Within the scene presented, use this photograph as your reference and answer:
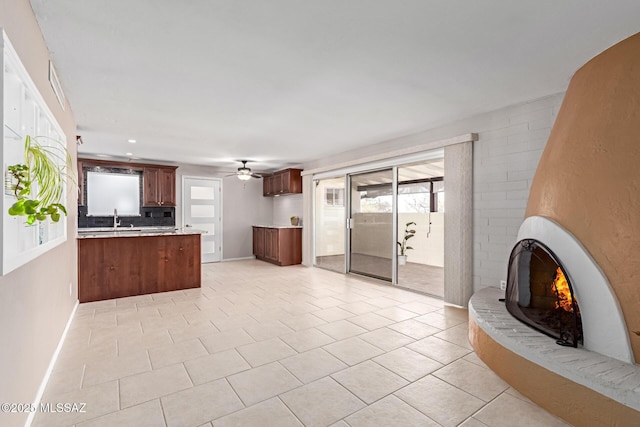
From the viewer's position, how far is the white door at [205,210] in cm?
756

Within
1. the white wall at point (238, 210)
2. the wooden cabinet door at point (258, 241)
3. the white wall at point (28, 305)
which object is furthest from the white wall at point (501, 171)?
Result: the white wall at point (238, 210)

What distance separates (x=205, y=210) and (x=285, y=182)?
7.10 ft

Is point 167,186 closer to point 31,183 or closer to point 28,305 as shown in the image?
point 28,305

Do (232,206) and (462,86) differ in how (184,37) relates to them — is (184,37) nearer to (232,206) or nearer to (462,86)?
(462,86)

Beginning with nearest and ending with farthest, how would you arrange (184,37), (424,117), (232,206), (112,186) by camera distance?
(184,37), (424,117), (112,186), (232,206)

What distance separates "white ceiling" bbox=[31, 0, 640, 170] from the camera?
6.23 ft

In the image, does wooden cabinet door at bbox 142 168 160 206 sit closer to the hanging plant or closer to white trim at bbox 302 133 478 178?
white trim at bbox 302 133 478 178

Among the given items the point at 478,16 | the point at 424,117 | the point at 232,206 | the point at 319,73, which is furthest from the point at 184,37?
the point at 232,206

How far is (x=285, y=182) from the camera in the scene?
7672 mm

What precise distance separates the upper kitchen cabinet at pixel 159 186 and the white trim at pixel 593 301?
7.15 meters

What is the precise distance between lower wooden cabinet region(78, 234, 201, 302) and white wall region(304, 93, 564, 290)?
4299 mm

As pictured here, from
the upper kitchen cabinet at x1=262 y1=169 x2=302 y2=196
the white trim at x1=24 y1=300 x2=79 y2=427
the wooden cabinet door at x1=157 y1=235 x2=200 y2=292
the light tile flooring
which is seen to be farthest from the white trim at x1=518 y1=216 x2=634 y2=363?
the upper kitchen cabinet at x1=262 y1=169 x2=302 y2=196

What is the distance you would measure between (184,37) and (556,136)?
9.59ft

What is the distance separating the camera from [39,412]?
1909mm
